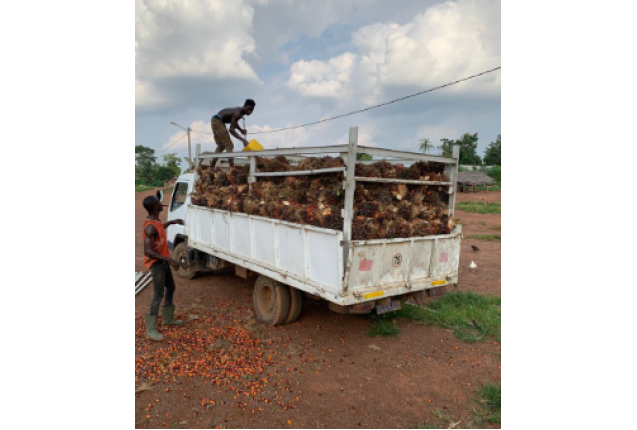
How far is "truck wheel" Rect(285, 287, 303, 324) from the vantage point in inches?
230

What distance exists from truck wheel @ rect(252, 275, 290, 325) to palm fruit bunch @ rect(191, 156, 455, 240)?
1.11 meters

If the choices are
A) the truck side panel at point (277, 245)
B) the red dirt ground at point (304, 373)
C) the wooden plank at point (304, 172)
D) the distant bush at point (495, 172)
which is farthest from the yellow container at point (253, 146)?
the distant bush at point (495, 172)

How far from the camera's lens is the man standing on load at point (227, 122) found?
8.21 m

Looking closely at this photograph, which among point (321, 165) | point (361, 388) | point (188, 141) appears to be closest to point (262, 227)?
point (321, 165)

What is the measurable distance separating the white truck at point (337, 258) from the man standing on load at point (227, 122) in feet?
5.46

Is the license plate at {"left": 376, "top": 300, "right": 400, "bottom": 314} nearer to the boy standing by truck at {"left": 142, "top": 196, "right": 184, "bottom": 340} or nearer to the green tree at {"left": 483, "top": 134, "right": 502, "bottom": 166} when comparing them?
the boy standing by truck at {"left": 142, "top": 196, "right": 184, "bottom": 340}

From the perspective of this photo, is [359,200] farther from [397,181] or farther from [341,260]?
[341,260]

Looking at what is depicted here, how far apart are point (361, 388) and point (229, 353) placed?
6.12 feet

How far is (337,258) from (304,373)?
59.7 inches

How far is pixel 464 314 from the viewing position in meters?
6.32

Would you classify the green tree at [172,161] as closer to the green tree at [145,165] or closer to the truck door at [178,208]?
the green tree at [145,165]

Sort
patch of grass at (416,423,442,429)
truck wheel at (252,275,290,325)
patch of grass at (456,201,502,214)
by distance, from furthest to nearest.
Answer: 1. patch of grass at (456,201,502,214)
2. truck wheel at (252,275,290,325)
3. patch of grass at (416,423,442,429)

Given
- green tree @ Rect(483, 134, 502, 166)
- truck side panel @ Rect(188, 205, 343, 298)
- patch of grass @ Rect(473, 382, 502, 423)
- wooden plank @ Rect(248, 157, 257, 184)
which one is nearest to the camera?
patch of grass @ Rect(473, 382, 502, 423)

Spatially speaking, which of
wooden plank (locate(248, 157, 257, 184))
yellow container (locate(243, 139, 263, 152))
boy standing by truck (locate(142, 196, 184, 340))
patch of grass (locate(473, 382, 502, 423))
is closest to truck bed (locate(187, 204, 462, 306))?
wooden plank (locate(248, 157, 257, 184))
